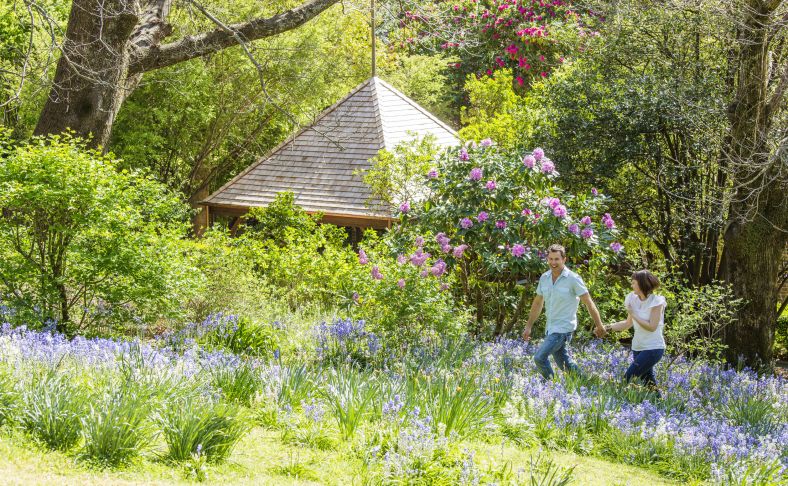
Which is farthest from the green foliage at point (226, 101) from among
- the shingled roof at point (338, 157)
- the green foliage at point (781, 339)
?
the green foliage at point (781, 339)

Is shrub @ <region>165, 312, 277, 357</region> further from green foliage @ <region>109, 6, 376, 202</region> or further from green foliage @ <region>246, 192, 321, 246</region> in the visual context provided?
green foliage @ <region>109, 6, 376, 202</region>

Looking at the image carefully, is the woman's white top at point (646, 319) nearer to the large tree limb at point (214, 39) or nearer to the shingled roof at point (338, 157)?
the large tree limb at point (214, 39)

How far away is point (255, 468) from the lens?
5.39 m

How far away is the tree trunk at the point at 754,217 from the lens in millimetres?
11023

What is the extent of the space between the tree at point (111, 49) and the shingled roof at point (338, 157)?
17.3ft

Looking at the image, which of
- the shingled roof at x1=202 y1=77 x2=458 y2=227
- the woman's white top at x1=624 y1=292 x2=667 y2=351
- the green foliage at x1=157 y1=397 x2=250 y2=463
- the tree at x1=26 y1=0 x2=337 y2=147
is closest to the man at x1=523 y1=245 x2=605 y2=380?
the woman's white top at x1=624 y1=292 x2=667 y2=351

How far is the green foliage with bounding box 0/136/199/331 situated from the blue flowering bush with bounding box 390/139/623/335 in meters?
3.32

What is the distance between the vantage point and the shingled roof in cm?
1759

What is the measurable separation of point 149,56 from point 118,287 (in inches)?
167

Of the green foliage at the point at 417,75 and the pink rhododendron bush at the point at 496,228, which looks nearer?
the pink rhododendron bush at the point at 496,228

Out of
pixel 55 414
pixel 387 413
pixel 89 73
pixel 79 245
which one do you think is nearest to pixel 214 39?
pixel 89 73

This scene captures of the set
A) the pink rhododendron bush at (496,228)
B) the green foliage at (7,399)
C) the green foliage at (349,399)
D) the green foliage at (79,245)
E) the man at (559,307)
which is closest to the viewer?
the green foliage at (7,399)

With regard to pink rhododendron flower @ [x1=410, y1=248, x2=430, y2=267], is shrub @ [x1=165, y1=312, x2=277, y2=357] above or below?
below

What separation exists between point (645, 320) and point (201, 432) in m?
4.18
